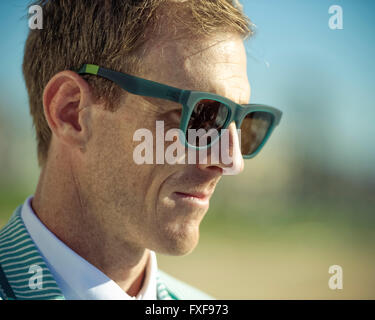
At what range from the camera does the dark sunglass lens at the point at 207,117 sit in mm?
1477

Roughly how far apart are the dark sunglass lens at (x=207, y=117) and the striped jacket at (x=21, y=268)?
73 centimetres

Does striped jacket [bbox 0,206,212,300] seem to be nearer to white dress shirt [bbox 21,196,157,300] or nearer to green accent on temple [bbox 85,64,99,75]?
white dress shirt [bbox 21,196,157,300]

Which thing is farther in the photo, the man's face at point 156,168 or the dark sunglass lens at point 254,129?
the dark sunglass lens at point 254,129

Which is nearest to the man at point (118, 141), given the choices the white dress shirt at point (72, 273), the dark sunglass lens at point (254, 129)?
the white dress shirt at point (72, 273)

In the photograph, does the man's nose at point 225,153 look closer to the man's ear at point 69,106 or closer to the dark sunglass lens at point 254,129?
the dark sunglass lens at point 254,129

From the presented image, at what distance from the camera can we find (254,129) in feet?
6.01

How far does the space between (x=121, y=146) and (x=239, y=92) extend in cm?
52

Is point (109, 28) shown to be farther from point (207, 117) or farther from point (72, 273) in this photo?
point (72, 273)

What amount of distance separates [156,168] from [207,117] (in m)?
0.28

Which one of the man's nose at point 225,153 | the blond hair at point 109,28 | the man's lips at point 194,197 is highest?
the blond hair at point 109,28

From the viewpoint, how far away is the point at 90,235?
1.57 m

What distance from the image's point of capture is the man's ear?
156 centimetres

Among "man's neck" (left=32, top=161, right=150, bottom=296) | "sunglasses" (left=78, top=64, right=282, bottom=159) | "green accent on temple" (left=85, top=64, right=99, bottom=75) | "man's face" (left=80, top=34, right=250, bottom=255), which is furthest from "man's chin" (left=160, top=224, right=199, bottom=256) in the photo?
"green accent on temple" (left=85, top=64, right=99, bottom=75)

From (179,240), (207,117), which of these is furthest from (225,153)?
(179,240)
